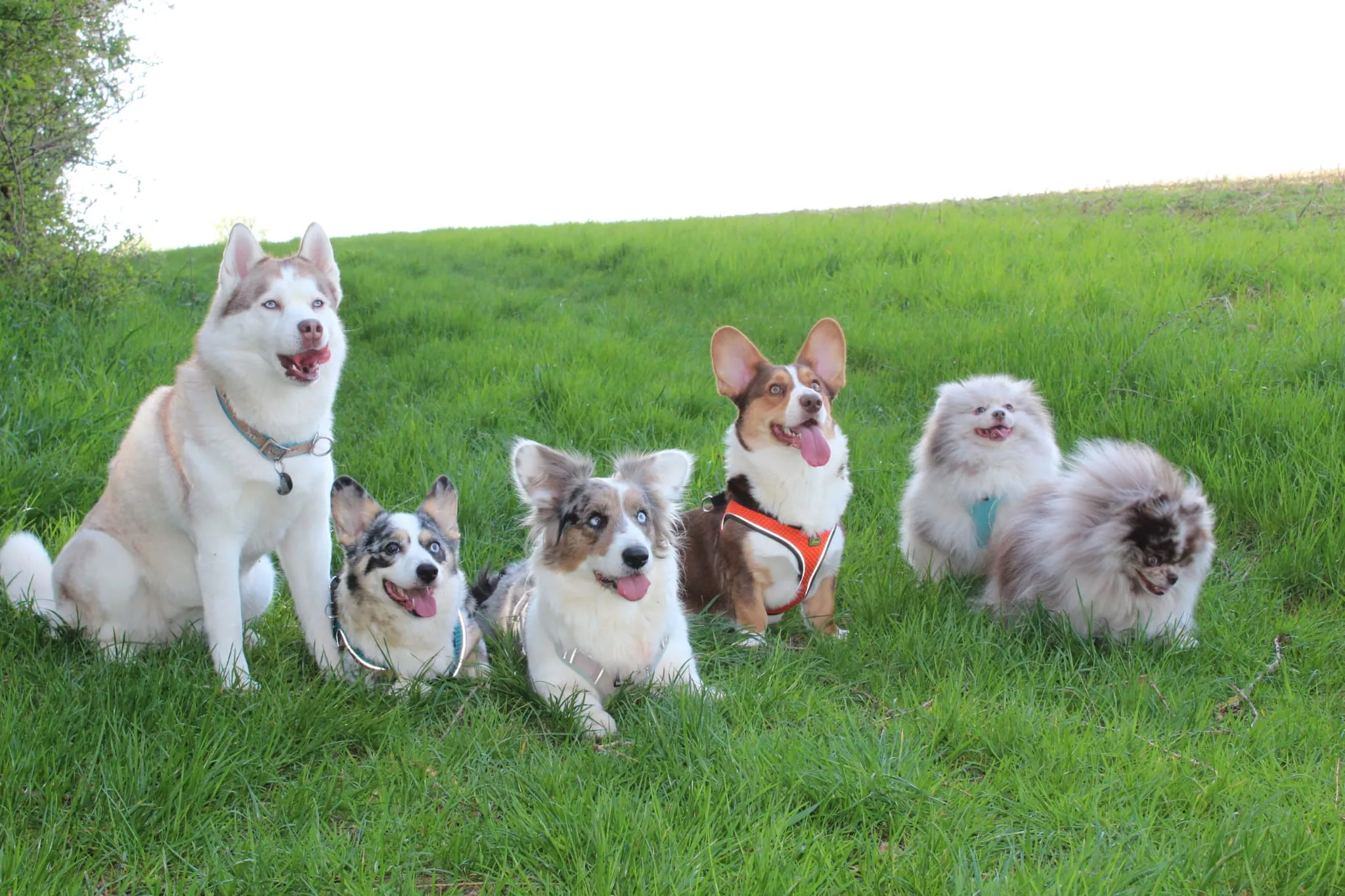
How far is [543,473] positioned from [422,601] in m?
0.69

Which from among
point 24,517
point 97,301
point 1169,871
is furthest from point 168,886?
point 97,301

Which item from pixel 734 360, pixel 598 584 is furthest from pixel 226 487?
pixel 734 360

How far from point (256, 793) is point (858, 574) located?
2994 millimetres

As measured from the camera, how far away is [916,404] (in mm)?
7418

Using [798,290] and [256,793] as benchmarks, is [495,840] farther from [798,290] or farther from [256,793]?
[798,290]

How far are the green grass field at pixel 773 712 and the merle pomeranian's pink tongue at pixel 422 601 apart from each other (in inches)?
12.6

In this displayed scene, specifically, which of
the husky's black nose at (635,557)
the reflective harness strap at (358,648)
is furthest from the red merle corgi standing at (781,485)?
the reflective harness strap at (358,648)

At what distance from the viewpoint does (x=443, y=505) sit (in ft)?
13.2

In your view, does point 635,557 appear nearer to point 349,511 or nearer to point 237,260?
point 349,511

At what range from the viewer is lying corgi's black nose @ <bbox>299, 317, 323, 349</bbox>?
11.1 ft

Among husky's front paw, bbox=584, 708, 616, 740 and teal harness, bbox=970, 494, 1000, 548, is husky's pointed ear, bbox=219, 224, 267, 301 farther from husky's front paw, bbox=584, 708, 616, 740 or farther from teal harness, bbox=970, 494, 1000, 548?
teal harness, bbox=970, 494, 1000, 548

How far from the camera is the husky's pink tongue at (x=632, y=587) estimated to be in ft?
11.4

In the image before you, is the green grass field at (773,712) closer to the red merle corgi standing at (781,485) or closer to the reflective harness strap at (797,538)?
the red merle corgi standing at (781,485)

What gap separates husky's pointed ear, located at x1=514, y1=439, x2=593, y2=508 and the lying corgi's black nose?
0.82 metres
